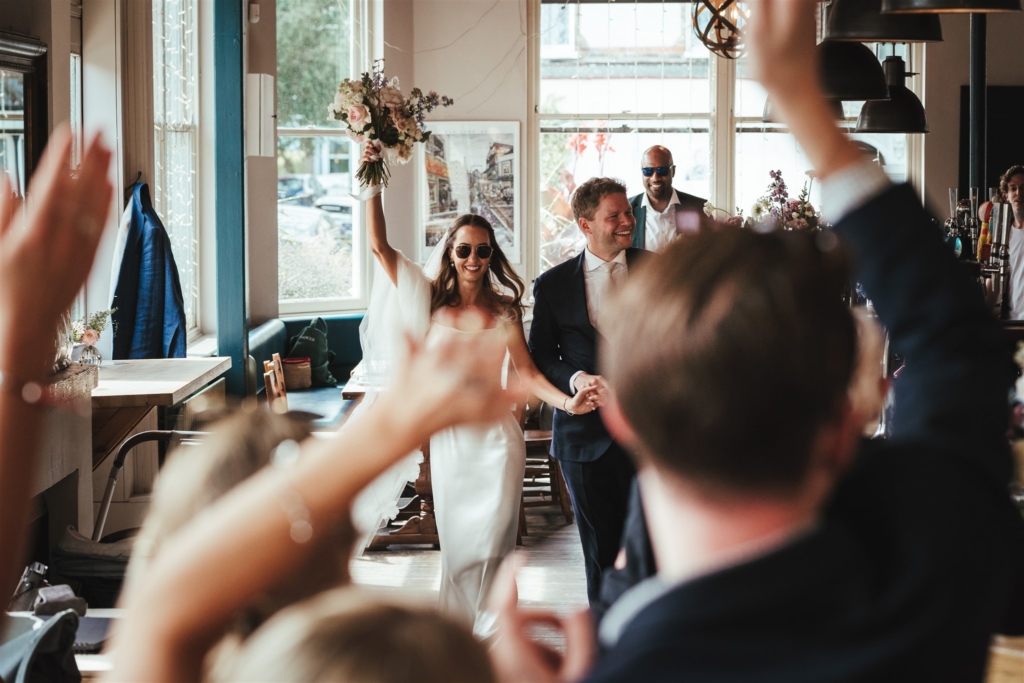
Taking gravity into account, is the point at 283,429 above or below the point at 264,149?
below

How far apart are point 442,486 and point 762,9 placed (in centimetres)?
344

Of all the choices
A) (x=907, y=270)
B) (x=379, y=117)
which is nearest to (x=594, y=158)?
(x=379, y=117)

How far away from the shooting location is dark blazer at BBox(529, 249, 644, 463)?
3.69m

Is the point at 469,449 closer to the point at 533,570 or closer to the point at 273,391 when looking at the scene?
the point at 533,570

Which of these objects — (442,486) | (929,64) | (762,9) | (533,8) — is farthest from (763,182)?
(762,9)

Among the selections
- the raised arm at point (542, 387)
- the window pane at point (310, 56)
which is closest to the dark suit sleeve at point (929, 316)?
the raised arm at point (542, 387)

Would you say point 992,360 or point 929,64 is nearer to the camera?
point 992,360

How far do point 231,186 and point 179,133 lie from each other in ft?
2.27

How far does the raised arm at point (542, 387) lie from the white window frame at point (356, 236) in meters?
5.32

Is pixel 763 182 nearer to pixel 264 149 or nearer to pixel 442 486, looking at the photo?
pixel 264 149

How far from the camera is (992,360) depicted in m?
0.90

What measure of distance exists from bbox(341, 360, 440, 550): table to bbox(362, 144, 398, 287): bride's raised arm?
1488 mm

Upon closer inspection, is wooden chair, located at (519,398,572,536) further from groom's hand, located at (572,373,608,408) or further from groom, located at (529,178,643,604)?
groom's hand, located at (572,373,608,408)

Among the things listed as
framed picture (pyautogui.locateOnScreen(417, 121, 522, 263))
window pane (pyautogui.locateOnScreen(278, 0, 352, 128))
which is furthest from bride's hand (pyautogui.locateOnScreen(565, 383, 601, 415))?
framed picture (pyautogui.locateOnScreen(417, 121, 522, 263))
